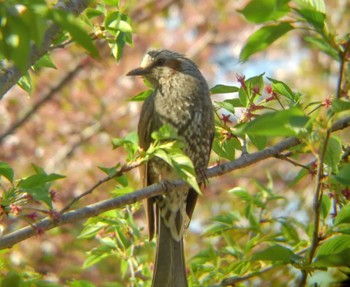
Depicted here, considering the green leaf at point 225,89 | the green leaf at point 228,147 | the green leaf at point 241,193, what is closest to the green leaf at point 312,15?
the green leaf at point 225,89

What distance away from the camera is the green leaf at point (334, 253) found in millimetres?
2514

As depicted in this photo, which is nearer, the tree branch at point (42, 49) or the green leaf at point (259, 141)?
the tree branch at point (42, 49)

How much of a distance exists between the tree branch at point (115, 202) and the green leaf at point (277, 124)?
41cm

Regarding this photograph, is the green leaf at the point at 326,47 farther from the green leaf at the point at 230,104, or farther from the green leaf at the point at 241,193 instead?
the green leaf at the point at 241,193

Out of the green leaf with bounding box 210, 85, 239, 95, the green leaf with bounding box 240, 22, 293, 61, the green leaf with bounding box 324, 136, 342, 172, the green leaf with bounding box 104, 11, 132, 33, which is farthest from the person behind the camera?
the green leaf with bounding box 210, 85, 239, 95

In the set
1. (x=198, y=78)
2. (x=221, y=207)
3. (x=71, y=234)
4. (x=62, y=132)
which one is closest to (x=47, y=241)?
(x=71, y=234)

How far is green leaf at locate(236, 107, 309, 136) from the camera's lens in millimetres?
1826

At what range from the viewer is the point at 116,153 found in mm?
7680

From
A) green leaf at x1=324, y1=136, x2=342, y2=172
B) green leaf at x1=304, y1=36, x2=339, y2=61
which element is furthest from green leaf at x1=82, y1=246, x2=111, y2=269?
green leaf at x1=304, y1=36, x2=339, y2=61

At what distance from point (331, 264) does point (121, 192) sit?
98 cm

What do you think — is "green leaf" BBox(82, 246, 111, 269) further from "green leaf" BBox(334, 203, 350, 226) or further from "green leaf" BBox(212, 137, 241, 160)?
"green leaf" BBox(334, 203, 350, 226)

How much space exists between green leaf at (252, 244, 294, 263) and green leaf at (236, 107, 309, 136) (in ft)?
2.29

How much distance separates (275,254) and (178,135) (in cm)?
151

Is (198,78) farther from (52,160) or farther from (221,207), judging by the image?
(221,207)
